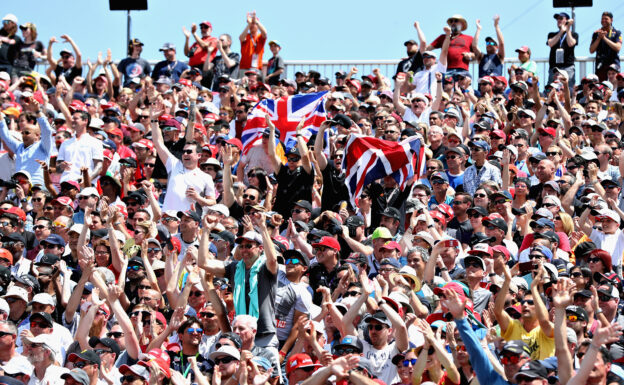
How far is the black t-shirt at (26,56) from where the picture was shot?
2255cm

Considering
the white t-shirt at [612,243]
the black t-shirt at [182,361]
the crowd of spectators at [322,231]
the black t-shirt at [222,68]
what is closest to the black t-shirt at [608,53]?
the crowd of spectators at [322,231]

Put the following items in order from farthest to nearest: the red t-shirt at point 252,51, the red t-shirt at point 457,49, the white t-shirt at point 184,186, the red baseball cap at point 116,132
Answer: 1. the red t-shirt at point 252,51
2. the red t-shirt at point 457,49
3. the red baseball cap at point 116,132
4. the white t-shirt at point 184,186

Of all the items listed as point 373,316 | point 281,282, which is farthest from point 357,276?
point 373,316

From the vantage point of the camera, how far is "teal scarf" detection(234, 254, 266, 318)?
1045 cm

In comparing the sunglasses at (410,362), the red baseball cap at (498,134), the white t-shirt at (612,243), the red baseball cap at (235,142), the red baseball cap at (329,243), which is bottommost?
the sunglasses at (410,362)

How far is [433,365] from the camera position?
9.56 meters

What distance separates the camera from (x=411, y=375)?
9.70 m

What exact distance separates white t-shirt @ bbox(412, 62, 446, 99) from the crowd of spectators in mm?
41

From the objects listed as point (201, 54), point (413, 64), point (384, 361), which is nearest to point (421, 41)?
point (413, 64)

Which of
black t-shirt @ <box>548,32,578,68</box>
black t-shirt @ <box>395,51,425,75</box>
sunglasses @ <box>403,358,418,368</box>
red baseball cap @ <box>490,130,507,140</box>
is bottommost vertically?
sunglasses @ <box>403,358,418,368</box>

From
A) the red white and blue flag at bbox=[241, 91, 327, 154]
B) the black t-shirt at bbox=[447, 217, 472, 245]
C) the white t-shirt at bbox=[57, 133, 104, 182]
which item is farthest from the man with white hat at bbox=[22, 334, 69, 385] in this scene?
the red white and blue flag at bbox=[241, 91, 327, 154]

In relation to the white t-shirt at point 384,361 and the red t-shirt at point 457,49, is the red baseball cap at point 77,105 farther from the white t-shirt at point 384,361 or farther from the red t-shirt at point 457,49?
the white t-shirt at point 384,361

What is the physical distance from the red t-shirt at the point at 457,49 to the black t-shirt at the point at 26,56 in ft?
24.2

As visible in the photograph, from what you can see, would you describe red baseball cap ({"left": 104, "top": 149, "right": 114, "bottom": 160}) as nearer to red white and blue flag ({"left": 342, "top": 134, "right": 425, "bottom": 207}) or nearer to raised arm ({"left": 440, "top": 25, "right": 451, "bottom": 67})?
red white and blue flag ({"left": 342, "top": 134, "right": 425, "bottom": 207})
